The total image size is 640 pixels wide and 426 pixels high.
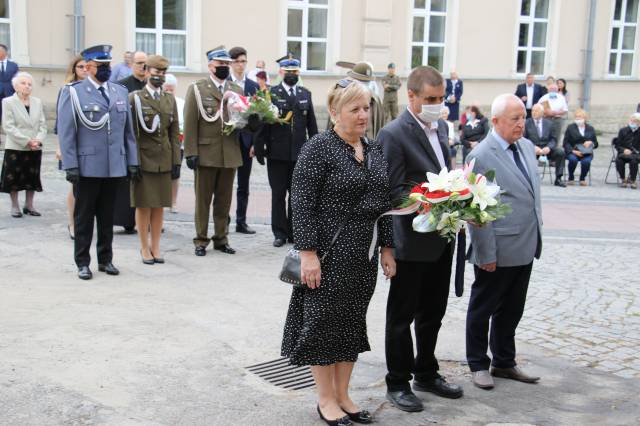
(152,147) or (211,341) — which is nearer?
(211,341)

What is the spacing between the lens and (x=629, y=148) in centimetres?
1711

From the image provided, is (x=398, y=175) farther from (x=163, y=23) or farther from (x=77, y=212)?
(x=163, y=23)

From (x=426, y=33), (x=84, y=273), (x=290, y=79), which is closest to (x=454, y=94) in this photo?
(x=426, y=33)

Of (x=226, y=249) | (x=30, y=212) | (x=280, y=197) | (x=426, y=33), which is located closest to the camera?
(x=226, y=249)

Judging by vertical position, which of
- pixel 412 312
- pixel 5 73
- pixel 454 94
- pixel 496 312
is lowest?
pixel 496 312

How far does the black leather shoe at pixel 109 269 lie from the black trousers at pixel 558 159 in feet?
34.8

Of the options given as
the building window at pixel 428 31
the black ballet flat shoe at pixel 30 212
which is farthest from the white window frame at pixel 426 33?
the black ballet flat shoe at pixel 30 212

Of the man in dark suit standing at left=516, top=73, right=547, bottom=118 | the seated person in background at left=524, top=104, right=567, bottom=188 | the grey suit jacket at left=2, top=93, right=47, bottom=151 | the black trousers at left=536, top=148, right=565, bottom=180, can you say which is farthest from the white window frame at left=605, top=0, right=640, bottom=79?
the grey suit jacket at left=2, top=93, right=47, bottom=151

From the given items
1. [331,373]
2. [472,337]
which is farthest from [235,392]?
[472,337]

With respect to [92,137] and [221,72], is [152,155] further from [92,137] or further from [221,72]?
[221,72]

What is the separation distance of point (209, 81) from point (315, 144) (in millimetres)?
4694

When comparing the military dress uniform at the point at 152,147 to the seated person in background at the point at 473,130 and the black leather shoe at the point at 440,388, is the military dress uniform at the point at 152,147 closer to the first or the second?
the black leather shoe at the point at 440,388

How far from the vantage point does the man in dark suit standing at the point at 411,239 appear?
5156 mm

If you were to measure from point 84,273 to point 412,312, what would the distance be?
3785 mm
